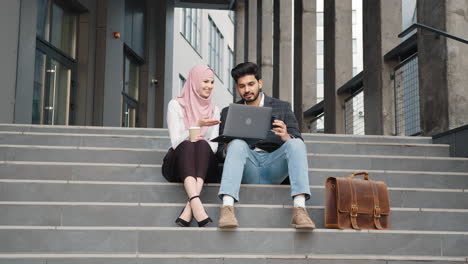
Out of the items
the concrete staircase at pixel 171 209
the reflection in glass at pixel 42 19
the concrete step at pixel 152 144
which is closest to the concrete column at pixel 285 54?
the reflection in glass at pixel 42 19

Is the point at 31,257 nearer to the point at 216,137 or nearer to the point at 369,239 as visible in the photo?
the point at 216,137

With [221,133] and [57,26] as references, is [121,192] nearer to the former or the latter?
[221,133]

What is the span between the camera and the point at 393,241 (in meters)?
4.29

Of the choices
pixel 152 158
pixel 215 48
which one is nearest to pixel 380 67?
pixel 152 158

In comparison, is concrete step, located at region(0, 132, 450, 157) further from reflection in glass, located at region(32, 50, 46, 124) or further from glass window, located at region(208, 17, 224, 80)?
glass window, located at region(208, 17, 224, 80)

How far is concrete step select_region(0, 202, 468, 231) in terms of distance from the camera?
180 inches

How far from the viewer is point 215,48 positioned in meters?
32.8

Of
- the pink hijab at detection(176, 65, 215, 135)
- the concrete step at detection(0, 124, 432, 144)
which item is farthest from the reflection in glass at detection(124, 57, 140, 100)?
the pink hijab at detection(176, 65, 215, 135)

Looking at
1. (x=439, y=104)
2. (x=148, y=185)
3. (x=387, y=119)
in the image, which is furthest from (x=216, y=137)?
(x=387, y=119)

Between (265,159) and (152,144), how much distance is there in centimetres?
182

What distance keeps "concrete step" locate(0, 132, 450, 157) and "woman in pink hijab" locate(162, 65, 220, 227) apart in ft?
4.37

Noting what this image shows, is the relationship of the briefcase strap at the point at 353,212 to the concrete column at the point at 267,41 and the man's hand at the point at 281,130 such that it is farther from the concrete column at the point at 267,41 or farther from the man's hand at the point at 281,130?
the concrete column at the point at 267,41

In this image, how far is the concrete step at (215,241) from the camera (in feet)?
13.7

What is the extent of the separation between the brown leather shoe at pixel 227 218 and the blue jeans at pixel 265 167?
0.43ft
